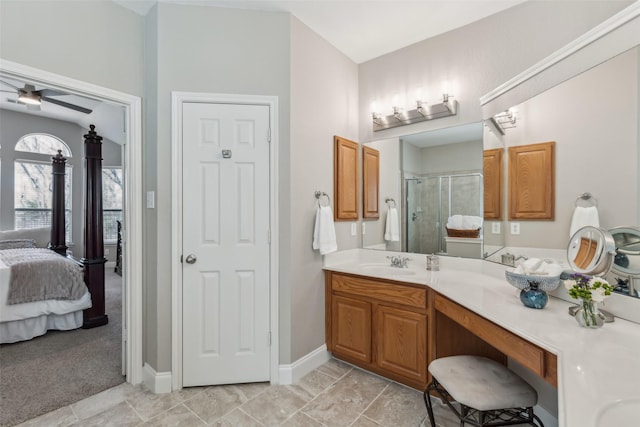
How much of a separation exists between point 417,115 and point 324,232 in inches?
50.3

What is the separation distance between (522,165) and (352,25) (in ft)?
5.37

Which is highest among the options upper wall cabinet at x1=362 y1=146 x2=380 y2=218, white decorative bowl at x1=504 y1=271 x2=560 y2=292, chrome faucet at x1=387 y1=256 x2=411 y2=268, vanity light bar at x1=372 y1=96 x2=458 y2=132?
vanity light bar at x1=372 y1=96 x2=458 y2=132

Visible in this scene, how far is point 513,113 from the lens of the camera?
6.46ft

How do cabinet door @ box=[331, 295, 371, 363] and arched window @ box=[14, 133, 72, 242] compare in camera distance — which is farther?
arched window @ box=[14, 133, 72, 242]

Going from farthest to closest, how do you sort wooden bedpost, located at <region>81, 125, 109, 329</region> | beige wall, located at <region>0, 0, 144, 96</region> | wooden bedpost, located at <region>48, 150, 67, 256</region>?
wooden bedpost, located at <region>48, 150, 67, 256</region> → wooden bedpost, located at <region>81, 125, 109, 329</region> → beige wall, located at <region>0, 0, 144, 96</region>

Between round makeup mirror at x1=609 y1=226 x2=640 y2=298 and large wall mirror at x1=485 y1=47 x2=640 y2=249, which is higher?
large wall mirror at x1=485 y1=47 x2=640 y2=249

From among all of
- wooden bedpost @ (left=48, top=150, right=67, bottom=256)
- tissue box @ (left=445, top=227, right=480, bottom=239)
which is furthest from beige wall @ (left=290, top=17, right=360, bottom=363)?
wooden bedpost @ (left=48, top=150, right=67, bottom=256)

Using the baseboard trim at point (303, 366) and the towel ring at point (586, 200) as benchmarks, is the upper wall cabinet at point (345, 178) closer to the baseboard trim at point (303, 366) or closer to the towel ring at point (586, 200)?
the baseboard trim at point (303, 366)

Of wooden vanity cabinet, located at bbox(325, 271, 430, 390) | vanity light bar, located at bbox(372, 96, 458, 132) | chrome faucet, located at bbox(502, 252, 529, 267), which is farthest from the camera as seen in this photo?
vanity light bar, located at bbox(372, 96, 458, 132)

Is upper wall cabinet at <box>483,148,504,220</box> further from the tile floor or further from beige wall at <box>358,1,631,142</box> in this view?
the tile floor

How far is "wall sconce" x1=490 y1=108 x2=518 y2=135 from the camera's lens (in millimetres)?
1965

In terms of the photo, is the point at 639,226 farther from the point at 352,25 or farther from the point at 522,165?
the point at 352,25

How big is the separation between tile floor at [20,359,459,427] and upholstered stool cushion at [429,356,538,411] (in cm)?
49

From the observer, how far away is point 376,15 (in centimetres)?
228
